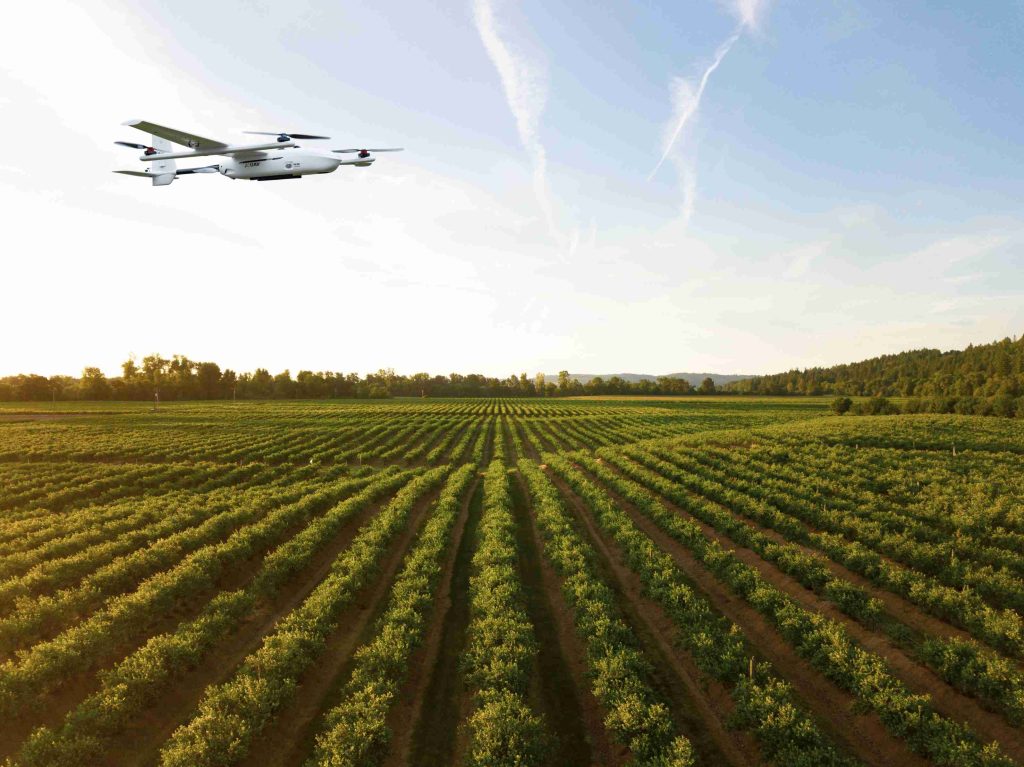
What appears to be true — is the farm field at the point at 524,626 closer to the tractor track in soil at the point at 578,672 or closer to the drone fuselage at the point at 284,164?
the tractor track in soil at the point at 578,672

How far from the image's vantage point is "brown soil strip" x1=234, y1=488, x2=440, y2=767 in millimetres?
10352

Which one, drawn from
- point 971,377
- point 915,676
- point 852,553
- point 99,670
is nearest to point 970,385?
point 971,377

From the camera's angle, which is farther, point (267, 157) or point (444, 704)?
point (267, 157)

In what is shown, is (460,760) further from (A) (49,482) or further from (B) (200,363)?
(B) (200,363)

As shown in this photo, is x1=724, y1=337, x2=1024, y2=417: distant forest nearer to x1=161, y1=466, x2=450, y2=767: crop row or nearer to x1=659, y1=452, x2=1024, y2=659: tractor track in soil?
x1=659, y1=452, x2=1024, y2=659: tractor track in soil

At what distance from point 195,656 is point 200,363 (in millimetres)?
195042

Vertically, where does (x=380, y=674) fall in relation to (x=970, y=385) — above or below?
below

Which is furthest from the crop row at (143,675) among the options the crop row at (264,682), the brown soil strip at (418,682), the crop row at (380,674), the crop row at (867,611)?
the crop row at (867,611)

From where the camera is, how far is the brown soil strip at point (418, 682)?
10477 mm

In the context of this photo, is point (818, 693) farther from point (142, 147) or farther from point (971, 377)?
point (971, 377)

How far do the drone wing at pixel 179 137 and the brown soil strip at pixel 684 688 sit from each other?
68.4ft

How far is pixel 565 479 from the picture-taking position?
37219 millimetres

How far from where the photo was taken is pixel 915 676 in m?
12.7

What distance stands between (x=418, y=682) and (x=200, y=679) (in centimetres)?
609
